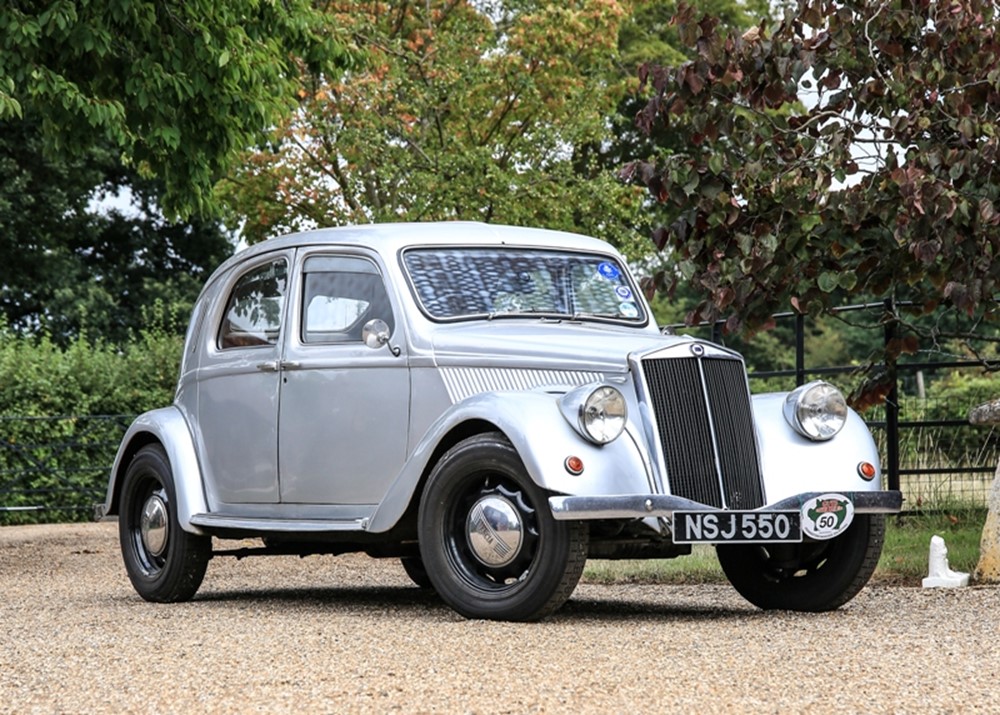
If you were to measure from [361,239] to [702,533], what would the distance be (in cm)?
262

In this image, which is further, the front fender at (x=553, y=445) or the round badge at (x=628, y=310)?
the round badge at (x=628, y=310)

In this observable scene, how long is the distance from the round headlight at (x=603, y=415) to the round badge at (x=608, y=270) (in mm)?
1905

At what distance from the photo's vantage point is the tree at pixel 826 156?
912 centimetres

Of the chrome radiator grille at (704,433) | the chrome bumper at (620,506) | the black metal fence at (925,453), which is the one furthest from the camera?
the black metal fence at (925,453)

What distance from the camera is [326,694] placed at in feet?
16.5

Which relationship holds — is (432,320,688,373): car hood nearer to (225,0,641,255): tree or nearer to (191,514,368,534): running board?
(191,514,368,534): running board

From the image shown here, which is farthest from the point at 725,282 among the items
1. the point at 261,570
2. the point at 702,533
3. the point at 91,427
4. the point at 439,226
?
the point at 91,427

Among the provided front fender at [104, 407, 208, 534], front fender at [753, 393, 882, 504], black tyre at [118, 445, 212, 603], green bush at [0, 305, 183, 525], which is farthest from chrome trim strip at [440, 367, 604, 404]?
green bush at [0, 305, 183, 525]

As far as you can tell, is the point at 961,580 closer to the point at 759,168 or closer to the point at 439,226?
the point at 759,168

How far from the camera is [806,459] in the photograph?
737 cm

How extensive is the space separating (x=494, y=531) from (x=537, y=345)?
39.7 inches

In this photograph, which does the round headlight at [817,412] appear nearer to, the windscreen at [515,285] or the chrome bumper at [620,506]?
the chrome bumper at [620,506]

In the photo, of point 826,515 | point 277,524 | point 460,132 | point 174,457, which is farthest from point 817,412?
point 460,132

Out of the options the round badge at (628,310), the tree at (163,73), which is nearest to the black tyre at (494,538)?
the round badge at (628,310)
